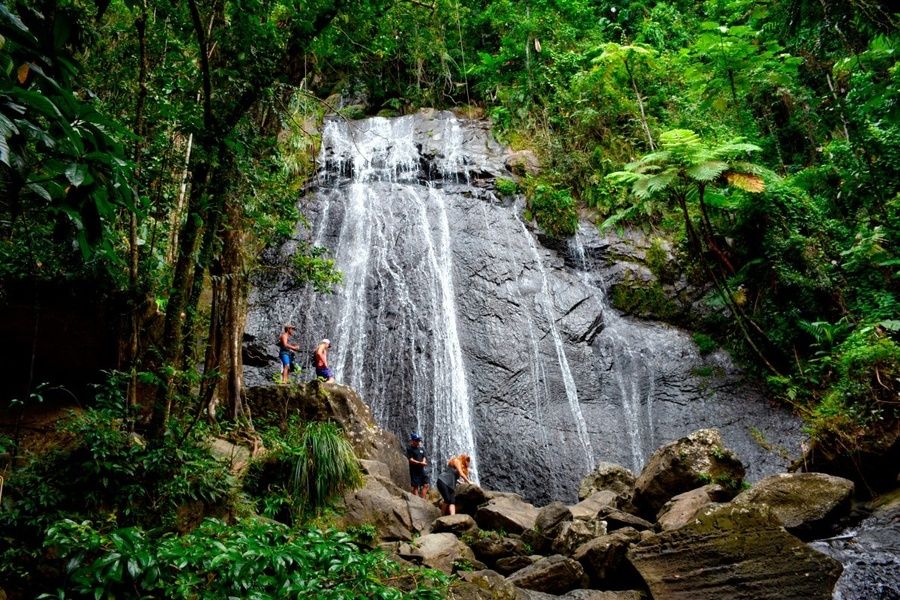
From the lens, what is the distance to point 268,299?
40.7ft

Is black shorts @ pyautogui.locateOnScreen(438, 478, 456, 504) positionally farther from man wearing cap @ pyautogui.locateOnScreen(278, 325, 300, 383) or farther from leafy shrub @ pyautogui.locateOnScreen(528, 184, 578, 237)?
leafy shrub @ pyautogui.locateOnScreen(528, 184, 578, 237)

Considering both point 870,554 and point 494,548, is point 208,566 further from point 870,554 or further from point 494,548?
point 870,554

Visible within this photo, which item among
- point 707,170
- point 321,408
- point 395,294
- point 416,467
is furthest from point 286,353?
point 707,170

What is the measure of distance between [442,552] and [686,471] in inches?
140

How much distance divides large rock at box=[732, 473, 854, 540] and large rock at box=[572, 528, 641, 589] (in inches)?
49.0

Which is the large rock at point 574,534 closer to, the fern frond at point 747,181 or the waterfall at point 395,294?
the waterfall at point 395,294

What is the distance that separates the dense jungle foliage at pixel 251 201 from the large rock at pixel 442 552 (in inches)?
58.5

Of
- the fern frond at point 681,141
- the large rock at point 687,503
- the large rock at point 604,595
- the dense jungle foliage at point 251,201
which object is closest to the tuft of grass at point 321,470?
the dense jungle foliage at point 251,201

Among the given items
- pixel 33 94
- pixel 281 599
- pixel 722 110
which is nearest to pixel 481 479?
pixel 281 599

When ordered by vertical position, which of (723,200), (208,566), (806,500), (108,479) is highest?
(723,200)

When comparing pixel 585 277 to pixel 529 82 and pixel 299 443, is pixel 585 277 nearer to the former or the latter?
pixel 529 82

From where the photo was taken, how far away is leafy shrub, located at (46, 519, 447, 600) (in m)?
Result: 2.29

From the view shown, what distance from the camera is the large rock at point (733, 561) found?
4.39 meters

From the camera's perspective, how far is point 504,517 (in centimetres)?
725
